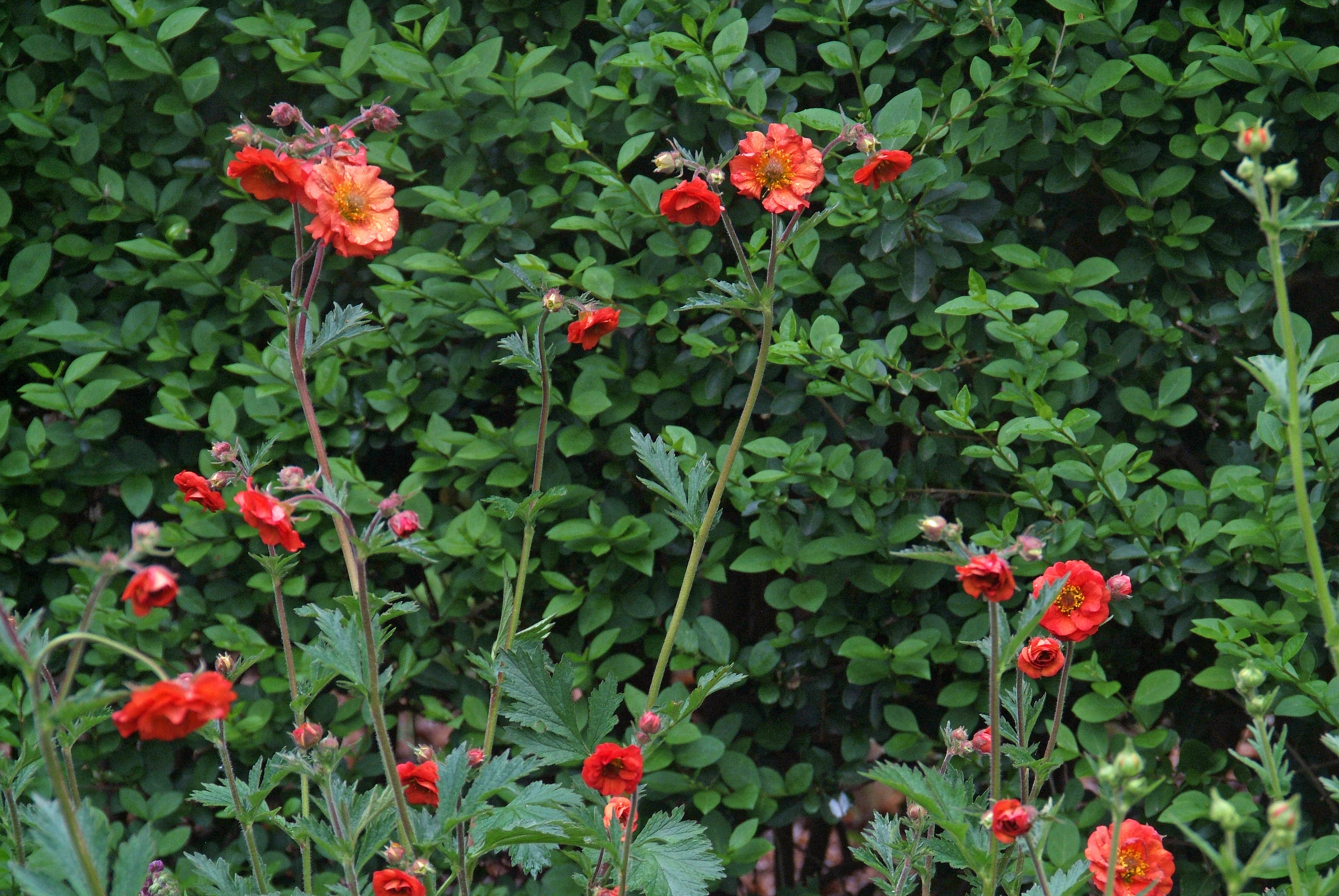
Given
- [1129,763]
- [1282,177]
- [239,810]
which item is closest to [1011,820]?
[1129,763]

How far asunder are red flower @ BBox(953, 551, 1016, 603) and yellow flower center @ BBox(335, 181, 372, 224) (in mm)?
733

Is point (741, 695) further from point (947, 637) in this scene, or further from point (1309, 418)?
point (1309, 418)

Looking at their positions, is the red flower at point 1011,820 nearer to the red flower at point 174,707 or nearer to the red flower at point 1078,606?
the red flower at point 1078,606

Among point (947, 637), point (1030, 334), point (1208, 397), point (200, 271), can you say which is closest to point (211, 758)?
point (200, 271)

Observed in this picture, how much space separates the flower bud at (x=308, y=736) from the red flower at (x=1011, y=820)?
2.31ft

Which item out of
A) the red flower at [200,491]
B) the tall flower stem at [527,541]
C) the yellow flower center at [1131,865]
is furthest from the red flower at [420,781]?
the yellow flower center at [1131,865]

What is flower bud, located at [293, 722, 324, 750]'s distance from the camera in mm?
1150

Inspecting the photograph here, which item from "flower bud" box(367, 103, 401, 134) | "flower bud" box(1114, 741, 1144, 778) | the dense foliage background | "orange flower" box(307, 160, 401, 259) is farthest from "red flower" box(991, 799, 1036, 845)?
"flower bud" box(367, 103, 401, 134)

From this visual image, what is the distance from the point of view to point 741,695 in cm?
201

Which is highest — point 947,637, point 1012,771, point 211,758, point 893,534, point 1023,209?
point 1023,209

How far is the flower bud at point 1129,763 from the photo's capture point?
864 mm

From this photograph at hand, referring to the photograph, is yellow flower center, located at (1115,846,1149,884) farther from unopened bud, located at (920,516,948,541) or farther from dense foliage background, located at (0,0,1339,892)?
unopened bud, located at (920,516,948,541)

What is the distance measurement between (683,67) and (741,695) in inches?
44.6

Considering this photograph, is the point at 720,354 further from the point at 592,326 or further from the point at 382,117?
the point at 382,117
